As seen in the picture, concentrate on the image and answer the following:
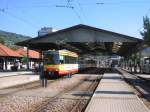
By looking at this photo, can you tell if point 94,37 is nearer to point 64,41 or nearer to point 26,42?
point 64,41

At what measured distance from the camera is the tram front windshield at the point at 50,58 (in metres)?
41.9

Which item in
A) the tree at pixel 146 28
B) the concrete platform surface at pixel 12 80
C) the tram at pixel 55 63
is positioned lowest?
the concrete platform surface at pixel 12 80

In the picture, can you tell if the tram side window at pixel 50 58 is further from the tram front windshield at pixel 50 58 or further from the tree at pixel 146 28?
the tree at pixel 146 28

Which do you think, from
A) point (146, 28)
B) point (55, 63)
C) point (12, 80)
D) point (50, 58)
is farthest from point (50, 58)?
point (146, 28)

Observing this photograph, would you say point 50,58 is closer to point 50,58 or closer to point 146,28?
point 50,58

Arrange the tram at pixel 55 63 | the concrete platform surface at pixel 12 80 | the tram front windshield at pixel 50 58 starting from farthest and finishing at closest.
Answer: the tram front windshield at pixel 50 58, the tram at pixel 55 63, the concrete platform surface at pixel 12 80

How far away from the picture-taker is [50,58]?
42.4 m

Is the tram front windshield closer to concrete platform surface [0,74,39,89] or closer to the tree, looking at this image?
concrete platform surface [0,74,39,89]

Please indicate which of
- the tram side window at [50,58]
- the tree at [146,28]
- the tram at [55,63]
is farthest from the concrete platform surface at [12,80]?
the tree at [146,28]

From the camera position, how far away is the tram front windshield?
41938 mm

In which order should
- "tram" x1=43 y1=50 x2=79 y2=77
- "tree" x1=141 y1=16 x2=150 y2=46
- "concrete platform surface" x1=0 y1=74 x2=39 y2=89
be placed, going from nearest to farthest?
"concrete platform surface" x1=0 y1=74 x2=39 y2=89 → "tram" x1=43 y1=50 x2=79 y2=77 → "tree" x1=141 y1=16 x2=150 y2=46

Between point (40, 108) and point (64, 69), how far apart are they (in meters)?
→ 26.8

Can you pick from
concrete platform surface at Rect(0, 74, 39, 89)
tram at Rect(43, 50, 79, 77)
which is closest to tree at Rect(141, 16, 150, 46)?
tram at Rect(43, 50, 79, 77)

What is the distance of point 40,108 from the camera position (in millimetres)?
16531
